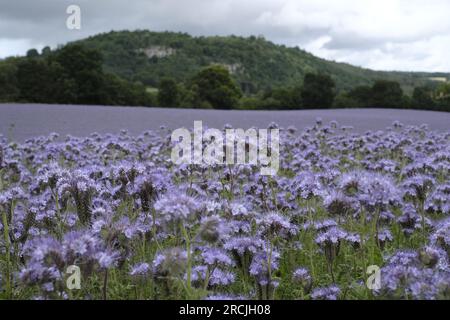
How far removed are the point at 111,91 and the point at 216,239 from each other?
45.0 m

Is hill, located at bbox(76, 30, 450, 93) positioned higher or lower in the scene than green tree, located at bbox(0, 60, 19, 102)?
higher

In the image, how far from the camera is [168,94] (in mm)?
54406

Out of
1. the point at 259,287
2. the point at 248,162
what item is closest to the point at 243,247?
the point at 259,287

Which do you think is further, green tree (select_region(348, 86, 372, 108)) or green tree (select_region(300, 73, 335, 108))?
green tree (select_region(348, 86, 372, 108))

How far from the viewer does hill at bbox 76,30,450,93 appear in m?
72.6

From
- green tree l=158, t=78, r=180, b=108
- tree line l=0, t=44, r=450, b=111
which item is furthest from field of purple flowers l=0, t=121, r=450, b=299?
green tree l=158, t=78, r=180, b=108

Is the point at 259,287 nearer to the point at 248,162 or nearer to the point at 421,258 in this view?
the point at 421,258

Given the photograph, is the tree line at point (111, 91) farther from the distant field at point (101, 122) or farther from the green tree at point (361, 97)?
the distant field at point (101, 122)

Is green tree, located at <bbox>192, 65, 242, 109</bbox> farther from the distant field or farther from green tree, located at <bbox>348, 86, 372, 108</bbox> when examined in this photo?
the distant field

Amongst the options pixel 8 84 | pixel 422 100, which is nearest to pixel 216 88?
pixel 8 84

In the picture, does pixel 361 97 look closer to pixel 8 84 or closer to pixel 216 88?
pixel 216 88

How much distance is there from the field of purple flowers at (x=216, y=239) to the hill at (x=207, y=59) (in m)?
63.1

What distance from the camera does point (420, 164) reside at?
6836 mm

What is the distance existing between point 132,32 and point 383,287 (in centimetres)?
9294
